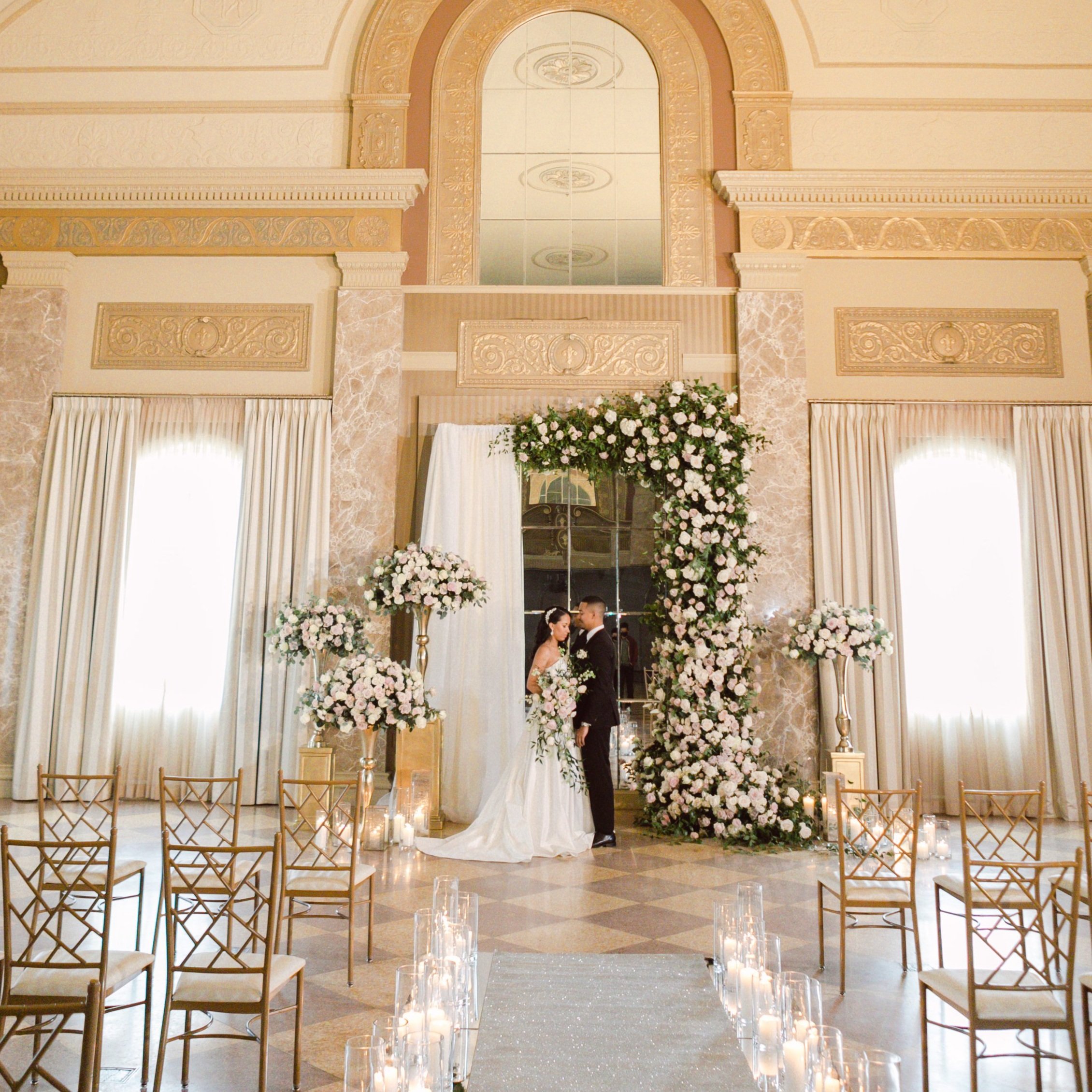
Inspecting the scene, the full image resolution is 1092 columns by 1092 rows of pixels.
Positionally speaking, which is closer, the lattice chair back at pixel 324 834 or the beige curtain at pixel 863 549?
the lattice chair back at pixel 324 834

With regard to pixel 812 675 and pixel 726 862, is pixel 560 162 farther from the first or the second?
pixel 726 862

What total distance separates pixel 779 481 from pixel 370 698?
4.27 m

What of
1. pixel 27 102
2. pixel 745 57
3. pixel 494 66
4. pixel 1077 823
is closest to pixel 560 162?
pixel 494 66

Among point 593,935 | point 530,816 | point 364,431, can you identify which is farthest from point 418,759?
point 364,431

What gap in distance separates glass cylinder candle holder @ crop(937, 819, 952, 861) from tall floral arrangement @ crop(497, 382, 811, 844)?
3.18 feet

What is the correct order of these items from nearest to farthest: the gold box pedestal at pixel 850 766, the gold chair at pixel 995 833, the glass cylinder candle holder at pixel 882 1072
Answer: the glass cylinder candle holder at pixel 882 1072
the gold chair at pixel 995 833
the gold box pedestal at pixel 850 766

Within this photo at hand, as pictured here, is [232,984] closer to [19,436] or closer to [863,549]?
[863,549]

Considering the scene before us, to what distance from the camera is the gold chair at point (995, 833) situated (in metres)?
4.15

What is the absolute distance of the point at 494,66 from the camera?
391 inches

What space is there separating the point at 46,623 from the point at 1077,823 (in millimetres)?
9380

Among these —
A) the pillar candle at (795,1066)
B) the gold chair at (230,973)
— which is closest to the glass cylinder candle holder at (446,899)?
the gold chair at (230,973)

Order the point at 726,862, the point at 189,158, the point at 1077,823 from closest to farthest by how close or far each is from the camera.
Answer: the point at 726,862 < the point at 1077,823 < the point at 189,158

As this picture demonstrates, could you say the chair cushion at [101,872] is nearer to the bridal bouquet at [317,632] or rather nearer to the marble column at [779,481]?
the bridal bouquet at [317,632]

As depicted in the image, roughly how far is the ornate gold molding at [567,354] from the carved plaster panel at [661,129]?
0.58m
